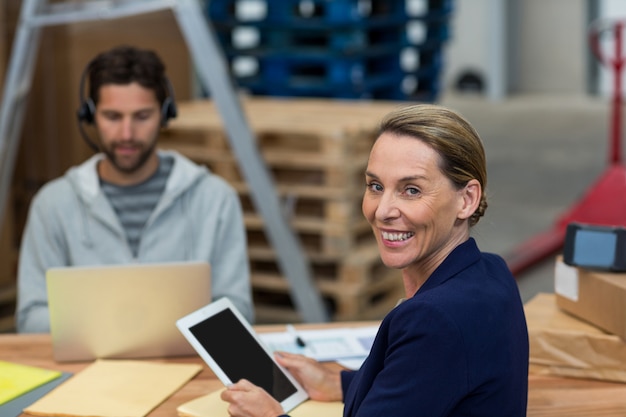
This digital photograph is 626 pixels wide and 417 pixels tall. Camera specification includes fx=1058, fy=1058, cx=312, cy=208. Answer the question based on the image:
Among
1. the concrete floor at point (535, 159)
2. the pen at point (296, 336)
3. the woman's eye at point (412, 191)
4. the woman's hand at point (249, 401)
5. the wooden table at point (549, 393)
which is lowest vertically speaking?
the concrete floor at point (535, 159)

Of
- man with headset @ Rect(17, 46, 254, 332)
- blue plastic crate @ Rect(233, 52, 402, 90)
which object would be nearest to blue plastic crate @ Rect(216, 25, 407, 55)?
blue plastic crate @ Rect(233, 52, 402, 90)

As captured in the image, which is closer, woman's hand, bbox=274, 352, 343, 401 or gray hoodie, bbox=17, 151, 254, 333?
woman's hand, bbox=274, 352, 343, 401

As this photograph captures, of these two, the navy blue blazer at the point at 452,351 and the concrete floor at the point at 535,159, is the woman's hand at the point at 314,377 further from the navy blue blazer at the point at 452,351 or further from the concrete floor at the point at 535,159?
the concrete floor at the point at 535,159

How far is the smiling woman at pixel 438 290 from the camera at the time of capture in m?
1.91

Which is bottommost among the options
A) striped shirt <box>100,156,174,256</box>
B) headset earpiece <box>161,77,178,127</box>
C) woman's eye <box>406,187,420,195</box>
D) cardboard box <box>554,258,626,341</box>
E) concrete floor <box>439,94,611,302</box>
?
concrete floor <box>439,94,611,302</box>

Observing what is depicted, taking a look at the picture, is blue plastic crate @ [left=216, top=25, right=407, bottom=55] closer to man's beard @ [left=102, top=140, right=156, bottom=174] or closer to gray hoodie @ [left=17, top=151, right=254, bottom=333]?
gray hoodie @ [left=17, top=151, right=254, bottom=333]

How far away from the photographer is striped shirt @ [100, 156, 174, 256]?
11.5ft

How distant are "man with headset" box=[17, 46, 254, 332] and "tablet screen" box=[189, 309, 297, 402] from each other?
0.84m

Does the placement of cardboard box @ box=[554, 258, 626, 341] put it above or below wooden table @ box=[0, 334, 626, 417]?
above

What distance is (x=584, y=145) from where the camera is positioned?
35.2 feet

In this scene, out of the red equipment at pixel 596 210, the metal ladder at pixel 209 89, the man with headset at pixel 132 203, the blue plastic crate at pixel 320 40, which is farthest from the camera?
the blue plastic crate at pixel 320 40

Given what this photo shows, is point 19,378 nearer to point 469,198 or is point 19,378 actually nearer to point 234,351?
point 234,351

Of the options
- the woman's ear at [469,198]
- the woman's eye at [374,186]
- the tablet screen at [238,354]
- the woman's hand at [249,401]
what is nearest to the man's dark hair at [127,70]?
the tablet screen at [238,354]

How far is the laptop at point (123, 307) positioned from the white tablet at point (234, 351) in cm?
22
